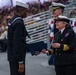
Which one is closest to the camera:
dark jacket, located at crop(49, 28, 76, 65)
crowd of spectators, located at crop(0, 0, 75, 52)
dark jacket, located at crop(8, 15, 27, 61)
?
dark jacket, located at crop(49, 28, 76, 65)

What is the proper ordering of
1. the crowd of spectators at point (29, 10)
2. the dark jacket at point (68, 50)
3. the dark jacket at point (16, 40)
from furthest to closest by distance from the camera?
the crowd of spectators at point (29, 10) → the dark jacket at point (16, 40) → the dark jacket at point (68, 50)

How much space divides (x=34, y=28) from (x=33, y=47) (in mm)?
2082

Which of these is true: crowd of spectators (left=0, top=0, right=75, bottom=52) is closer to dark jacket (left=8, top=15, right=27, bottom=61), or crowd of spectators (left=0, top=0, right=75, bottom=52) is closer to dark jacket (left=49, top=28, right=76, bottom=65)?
dark jacket (left=8, top=15, right=27, bottom=61)

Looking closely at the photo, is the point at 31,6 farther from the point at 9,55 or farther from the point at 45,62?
the point at 9,55

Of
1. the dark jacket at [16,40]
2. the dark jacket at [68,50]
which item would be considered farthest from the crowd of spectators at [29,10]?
the dark jacket at [68,50]

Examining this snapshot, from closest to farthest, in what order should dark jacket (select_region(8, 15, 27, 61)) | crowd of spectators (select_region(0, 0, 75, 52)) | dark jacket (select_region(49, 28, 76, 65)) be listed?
1. dark jacket (select_region(49, 28, 76, 65))
2. dark jacket (select_region(8, 15, 27, 61))
3. crowd of spectators (select_region(0, 0, 75, 52))

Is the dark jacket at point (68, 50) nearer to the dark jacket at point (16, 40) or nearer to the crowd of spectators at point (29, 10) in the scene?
the dark jacket at point (16, 40)

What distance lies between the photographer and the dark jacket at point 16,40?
18.3 feet

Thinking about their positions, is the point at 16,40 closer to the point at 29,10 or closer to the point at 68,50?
the point at 68,50

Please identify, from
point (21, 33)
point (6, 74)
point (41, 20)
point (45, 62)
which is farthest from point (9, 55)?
point (41, 20)

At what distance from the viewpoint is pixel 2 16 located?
56.8 ft

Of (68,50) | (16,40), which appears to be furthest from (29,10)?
(68,50)

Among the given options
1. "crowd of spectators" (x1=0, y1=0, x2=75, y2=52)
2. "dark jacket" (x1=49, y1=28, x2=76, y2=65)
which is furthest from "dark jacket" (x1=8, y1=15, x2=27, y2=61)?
"crowd of spectators" (x1=0, y1=0, x2=75, y2=52)

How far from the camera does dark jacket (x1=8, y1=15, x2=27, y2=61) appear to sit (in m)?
5.58
